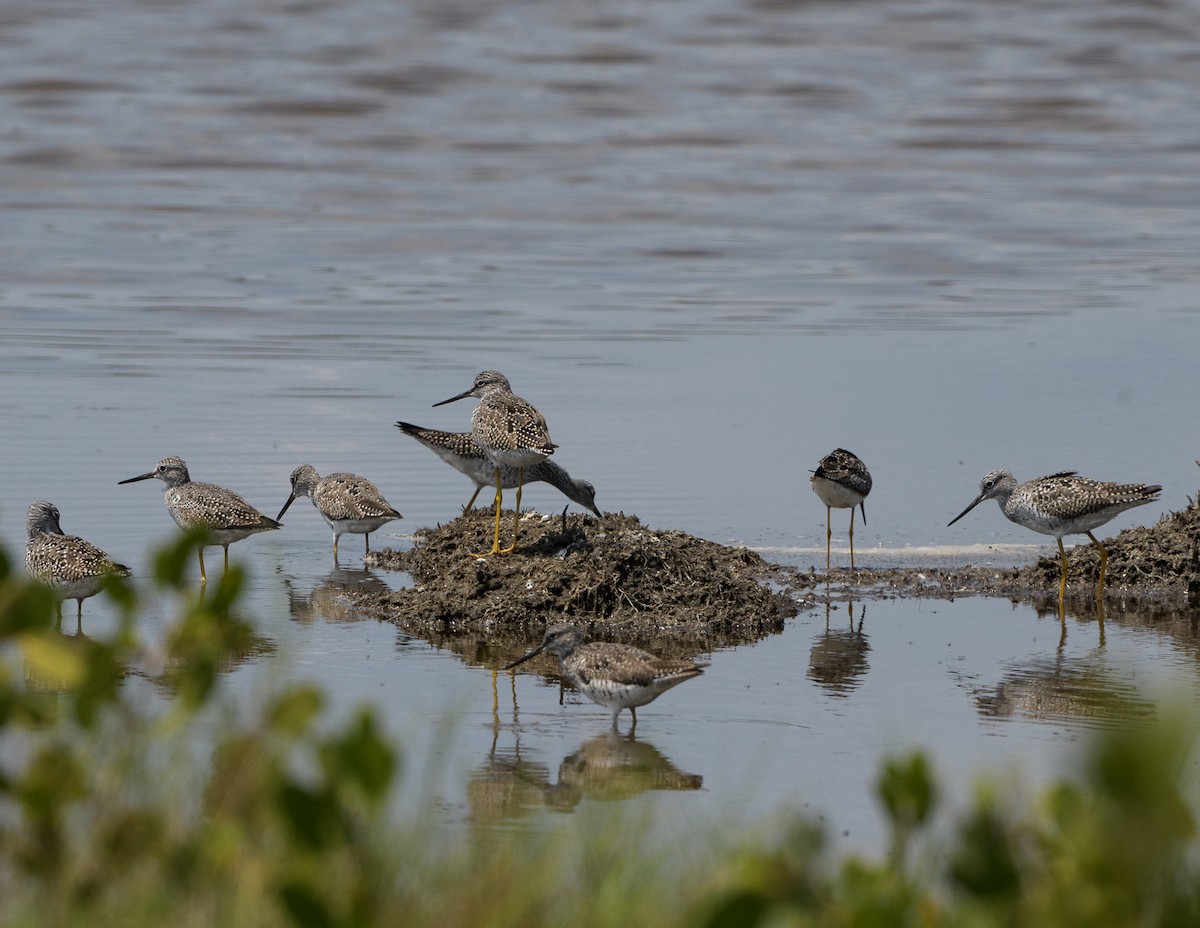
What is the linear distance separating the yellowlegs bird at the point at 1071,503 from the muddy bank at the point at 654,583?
8.2 inches

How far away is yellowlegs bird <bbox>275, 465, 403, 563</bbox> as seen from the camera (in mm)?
11828

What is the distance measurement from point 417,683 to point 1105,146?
2414 centimetres

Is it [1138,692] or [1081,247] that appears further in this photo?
[1081,247]

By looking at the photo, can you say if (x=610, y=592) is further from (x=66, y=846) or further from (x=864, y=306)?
(x=864, y=306)

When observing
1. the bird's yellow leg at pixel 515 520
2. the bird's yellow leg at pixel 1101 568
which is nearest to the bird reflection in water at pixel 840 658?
the bird's yellow leg at pixel 1101 568

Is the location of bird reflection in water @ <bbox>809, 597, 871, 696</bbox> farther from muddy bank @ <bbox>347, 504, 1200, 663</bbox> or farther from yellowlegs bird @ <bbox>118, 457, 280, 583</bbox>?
yellowlegs bird @ <bbox>118, 457, 280, 583</bbox>

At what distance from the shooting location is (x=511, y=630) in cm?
1016

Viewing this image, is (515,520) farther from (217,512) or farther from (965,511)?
(965,511)

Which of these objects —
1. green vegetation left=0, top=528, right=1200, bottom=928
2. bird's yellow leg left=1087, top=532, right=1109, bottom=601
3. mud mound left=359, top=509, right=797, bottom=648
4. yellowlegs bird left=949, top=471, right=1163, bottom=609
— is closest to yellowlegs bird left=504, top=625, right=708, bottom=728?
mud mound left=359, top=509, right=797, bottom=648

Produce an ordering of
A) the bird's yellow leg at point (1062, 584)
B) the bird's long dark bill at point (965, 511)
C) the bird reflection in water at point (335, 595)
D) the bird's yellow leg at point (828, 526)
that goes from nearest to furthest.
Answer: the bird reflection in water at point (335, 595)
the bird's yellow leg at point (1062, 584)
the bird's yellow leg at point (828, 526)
the bird's long dark bill at point (965, 511)

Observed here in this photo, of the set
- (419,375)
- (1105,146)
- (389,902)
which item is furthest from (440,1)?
(389,902)

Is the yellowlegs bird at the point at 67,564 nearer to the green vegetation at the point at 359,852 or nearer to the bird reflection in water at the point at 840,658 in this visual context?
the bird reflection in water at the point at 840,658

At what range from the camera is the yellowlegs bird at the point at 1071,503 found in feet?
37.0

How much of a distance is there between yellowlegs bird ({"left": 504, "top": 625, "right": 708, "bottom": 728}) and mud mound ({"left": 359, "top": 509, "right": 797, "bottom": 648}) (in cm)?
152
